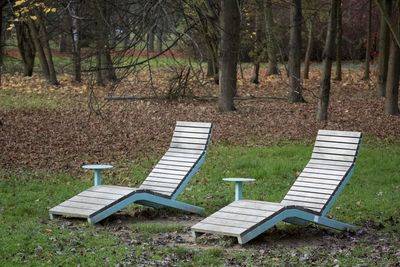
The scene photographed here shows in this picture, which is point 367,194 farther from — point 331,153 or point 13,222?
point 13,222

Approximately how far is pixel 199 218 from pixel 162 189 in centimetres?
66

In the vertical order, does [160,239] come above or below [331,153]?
below

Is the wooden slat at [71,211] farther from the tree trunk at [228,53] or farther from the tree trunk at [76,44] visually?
the tree trunk at [228,53]

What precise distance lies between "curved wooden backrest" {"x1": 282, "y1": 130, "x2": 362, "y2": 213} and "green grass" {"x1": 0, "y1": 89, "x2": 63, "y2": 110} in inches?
590

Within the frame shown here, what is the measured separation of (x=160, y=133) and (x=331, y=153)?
331 inches

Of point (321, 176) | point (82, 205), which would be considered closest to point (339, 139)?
point (321, 176)

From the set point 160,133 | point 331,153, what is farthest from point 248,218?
point 160,133

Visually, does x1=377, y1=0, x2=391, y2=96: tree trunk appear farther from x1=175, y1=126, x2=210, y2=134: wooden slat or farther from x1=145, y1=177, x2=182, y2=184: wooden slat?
x1=145, y1=177, x2=182, y2=184: wooden slat

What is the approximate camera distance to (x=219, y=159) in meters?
15.3

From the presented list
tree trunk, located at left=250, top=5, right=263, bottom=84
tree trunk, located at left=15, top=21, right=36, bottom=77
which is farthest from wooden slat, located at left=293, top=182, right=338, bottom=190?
tree trunk, located at left=15, top=21, right=36, bottom=77

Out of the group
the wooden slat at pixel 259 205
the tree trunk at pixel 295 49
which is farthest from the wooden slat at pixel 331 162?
the tree trunk at pixel 295 49

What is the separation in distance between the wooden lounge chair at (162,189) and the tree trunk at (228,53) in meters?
8.96

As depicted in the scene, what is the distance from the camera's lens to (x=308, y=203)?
10094mm

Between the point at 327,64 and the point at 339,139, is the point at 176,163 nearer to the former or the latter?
the point at 339,139
